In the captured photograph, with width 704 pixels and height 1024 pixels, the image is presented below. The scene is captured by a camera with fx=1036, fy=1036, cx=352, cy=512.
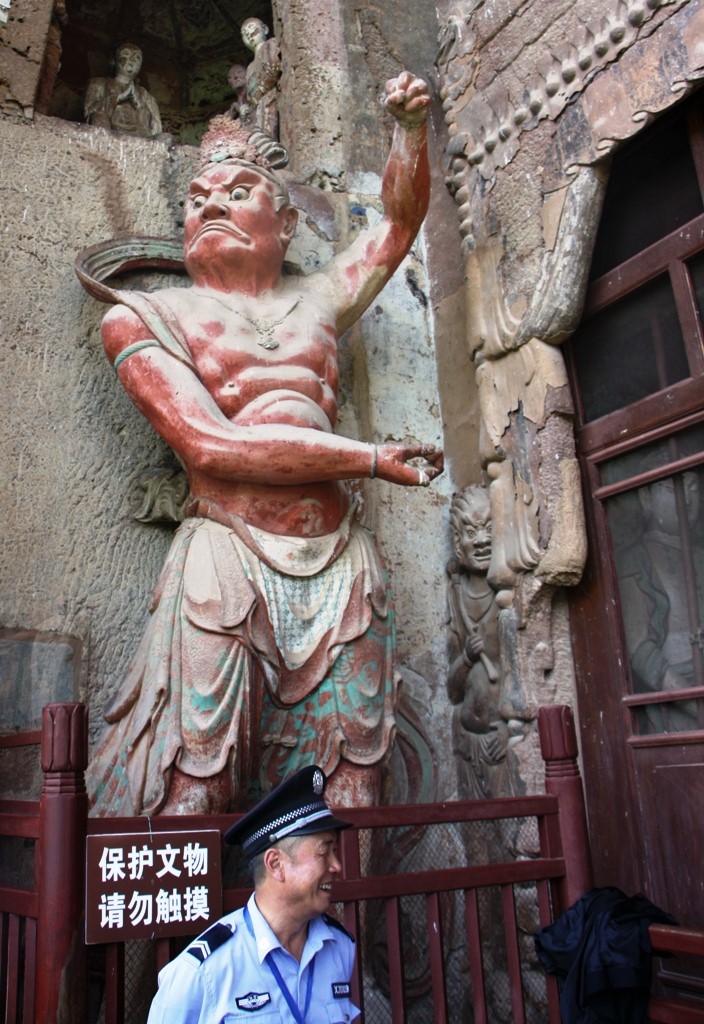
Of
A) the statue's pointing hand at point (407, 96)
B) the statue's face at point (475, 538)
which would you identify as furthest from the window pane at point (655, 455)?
the statue's pointing hand at point (407, 96)

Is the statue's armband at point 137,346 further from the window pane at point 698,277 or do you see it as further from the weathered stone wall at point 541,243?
the window pane at point 698,277

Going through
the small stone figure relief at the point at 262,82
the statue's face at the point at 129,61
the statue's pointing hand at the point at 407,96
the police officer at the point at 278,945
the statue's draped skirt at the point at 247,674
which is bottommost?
the police officer at the point at 278,945

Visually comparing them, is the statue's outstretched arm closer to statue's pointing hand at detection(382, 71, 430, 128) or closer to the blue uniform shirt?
statue's pointing hand at detection(382, 71, 430, 128)

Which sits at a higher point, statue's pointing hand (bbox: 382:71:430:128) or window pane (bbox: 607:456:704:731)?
statue's pointing hand (bbox: 382:71:430:128)

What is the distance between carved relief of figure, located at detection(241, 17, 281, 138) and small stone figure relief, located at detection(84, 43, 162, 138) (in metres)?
0.55

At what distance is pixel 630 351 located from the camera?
3664mm

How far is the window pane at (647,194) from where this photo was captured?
3506mm

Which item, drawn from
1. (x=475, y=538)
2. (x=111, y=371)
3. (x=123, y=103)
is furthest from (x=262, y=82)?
(x=475, y=538)

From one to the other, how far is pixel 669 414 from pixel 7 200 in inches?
102

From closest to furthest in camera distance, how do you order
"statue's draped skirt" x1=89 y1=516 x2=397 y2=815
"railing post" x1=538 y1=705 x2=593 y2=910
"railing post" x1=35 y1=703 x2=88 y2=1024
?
1. "railing post" x1=35 y1=703 x2=88 y2=1024
2. "railing post" x1=538 y1=705 x2=593 y2=910
3. "statue's draped skirt" x1=89 y1=516 x2=397 y2=815

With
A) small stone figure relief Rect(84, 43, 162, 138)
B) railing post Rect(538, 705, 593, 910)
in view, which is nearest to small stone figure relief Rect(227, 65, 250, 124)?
small stone figure relief Rect(84, 43, 162, 138)

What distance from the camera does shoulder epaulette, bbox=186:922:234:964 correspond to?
1.87m

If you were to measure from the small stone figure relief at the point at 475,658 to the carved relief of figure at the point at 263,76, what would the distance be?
2.11m

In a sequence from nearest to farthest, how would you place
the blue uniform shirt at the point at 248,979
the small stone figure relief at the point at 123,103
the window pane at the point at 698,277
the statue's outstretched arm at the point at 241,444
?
the blue uniform shirt at the point at 248,979, the statue's outstretched arm at the point at 241,444, the window pane at the point at 698,277, the small stone figure relief at the point at 123,103
